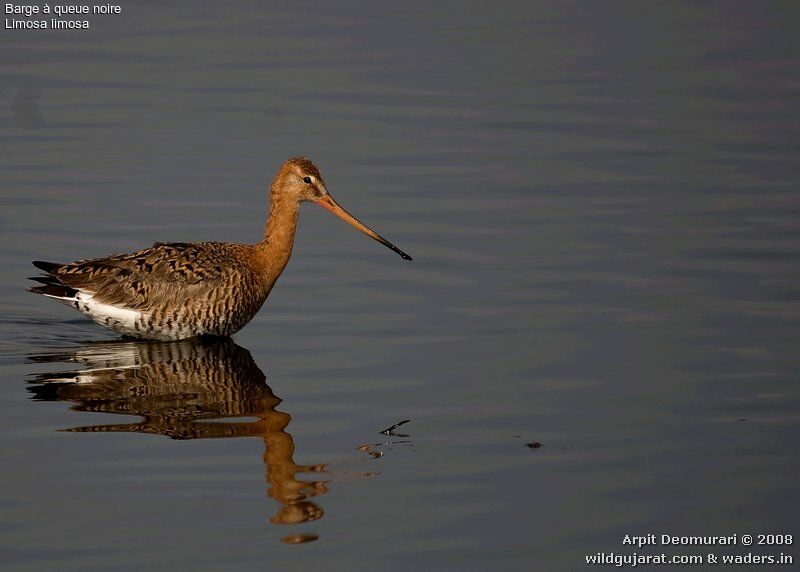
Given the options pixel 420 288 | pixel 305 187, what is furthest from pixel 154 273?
pixel 420 288

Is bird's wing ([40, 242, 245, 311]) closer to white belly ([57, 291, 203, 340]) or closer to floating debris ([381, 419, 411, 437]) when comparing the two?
white belly ([57, 291, 203, 340])

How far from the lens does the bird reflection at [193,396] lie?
8.29m

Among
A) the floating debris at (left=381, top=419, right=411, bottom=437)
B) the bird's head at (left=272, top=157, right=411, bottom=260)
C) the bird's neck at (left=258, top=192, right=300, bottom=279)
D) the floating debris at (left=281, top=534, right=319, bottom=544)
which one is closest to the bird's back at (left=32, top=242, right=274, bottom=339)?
the bird's neck at (left=258, top=192, right=300, bottom=279)

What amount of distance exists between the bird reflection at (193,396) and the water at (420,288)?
0.10 feet

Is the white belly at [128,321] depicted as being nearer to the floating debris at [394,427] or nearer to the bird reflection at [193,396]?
the bird reflection at [193,396]

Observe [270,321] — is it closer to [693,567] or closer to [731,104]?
[693,567]

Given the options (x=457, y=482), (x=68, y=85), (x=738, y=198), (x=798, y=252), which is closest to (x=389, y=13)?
(x=68, y=85)

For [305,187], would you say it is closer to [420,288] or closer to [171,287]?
[420,288]

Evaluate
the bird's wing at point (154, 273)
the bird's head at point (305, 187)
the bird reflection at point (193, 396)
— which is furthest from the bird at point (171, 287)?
the bird's head at point (305, 187)

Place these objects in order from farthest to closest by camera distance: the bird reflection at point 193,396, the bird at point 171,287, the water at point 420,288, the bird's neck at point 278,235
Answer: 1. the bird's neck at point 278,235
2. the bird at point 171,287
3. the bird reflection at point 193,396
4. the water at point 420,288

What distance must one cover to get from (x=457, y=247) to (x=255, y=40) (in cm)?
784

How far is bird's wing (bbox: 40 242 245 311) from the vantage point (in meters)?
11.5

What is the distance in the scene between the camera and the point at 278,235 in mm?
12055

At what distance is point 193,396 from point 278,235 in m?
2.51
